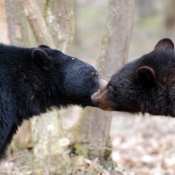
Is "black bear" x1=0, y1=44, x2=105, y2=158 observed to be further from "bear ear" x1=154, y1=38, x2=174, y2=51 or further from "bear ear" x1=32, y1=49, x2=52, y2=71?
"bear ear" x1=154, y1=38, x2=174, y2=51

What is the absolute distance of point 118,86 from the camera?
18.6 ft

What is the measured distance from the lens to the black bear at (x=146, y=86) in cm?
522

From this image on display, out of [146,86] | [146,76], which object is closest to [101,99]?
[146,86]

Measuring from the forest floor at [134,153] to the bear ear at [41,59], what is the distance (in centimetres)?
151

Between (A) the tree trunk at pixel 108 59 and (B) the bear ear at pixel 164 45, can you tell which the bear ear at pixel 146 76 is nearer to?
(B) the bear ear at pixel 164 45

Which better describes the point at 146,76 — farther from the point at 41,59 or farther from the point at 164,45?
the point at 41,59

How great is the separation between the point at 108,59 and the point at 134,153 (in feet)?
12.3

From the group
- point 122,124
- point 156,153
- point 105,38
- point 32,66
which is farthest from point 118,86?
point 122,124

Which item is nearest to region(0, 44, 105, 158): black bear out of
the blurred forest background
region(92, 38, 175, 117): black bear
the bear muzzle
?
the bear muzzle

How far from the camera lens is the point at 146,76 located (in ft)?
17.1

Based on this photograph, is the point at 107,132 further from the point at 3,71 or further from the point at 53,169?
the point at 3,71

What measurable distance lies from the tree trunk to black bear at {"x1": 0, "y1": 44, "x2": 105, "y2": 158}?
105 cm

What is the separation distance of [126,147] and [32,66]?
531 centimetres

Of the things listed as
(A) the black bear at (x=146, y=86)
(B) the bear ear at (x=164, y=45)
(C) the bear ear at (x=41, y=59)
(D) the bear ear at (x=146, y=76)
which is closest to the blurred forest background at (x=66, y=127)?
(A) the black bear at (x=146, y=86)
